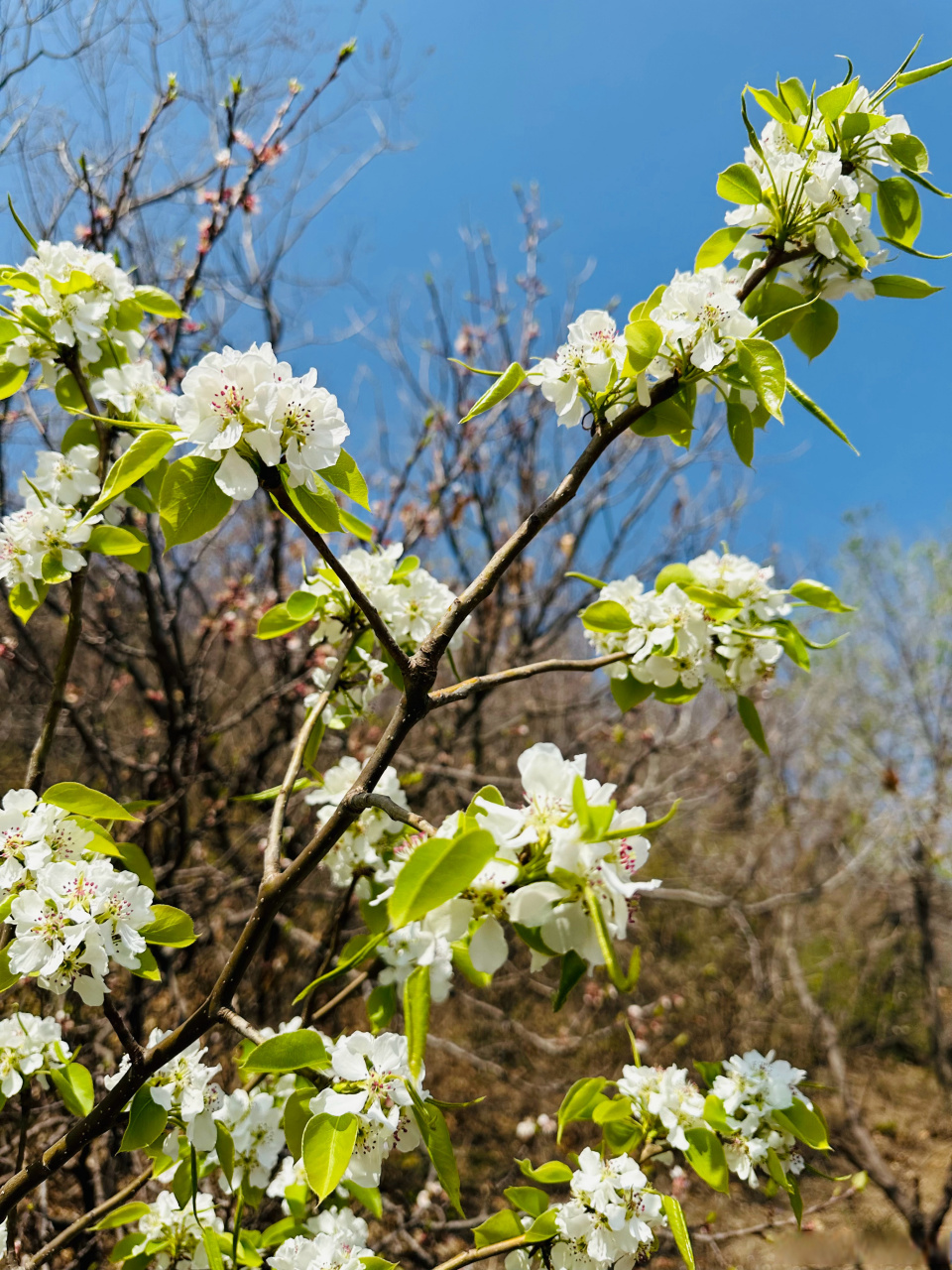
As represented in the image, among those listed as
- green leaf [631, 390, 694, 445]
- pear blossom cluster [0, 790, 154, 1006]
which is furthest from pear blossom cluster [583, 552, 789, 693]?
pear blossom cluster [0, 790, 154, 1006]

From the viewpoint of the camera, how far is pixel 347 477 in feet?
2.63

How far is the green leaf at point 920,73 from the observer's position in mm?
914

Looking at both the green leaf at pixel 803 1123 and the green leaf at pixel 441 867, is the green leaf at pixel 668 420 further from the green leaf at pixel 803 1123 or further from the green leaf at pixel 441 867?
the green leaf at pixel 803 1123

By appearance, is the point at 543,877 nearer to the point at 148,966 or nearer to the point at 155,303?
the point at 148,966

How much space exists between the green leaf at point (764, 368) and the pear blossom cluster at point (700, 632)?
1.19 ft

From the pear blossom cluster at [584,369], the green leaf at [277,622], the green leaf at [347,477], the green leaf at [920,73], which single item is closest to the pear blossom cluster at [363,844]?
the green leaf at [277,622]

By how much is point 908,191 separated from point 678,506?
4.33 m

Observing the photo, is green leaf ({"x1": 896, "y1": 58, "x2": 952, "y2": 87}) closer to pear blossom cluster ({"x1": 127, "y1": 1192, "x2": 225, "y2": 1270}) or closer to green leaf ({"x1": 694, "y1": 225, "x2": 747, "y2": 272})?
green leaf ({"x1": 694, "y1": 225, "x2": 747, "y2": 272})

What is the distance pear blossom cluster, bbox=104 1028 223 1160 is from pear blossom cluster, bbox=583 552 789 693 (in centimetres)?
93

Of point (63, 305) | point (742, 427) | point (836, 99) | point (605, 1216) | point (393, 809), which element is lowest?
point (605, 1216)

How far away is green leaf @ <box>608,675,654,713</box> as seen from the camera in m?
1.21

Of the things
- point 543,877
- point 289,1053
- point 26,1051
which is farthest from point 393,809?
point 26,1051

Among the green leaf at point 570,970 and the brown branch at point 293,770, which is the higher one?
the brown branch at point 293,770

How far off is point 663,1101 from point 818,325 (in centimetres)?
136
